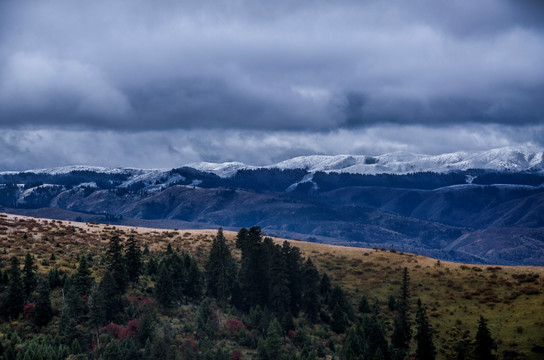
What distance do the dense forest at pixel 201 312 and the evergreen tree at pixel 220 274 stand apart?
0.19 m

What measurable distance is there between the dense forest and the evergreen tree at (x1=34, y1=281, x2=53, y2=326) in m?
0.14

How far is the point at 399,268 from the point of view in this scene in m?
113

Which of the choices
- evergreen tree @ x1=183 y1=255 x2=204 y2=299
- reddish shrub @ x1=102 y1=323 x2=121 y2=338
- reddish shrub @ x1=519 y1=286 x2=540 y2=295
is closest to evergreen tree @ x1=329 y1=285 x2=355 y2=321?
evergreen tree @ x1=183 y1=255 x2=204 y2=299

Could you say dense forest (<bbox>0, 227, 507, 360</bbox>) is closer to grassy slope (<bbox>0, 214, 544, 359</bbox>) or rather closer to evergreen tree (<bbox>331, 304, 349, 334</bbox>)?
evergreen tree (<bbox>331, 304, 349, 334</bbox>)

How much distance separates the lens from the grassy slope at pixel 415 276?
80450 mm

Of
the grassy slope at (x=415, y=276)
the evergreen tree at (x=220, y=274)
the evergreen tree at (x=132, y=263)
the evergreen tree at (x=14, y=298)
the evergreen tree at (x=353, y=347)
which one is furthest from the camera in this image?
the evergreen tree at (x=220, y=274)

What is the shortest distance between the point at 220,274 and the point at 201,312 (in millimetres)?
10761

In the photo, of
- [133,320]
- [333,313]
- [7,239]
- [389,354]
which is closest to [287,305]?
[333,313]

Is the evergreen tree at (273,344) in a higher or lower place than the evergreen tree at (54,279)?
lower

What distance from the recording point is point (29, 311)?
6581 centimetres

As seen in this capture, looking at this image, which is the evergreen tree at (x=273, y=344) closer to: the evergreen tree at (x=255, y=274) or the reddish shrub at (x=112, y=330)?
the evergreen tree at (x=255, y=274)

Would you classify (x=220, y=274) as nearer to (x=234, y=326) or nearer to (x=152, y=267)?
(x=234, y=326)

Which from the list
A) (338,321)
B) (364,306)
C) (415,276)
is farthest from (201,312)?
(415,276)

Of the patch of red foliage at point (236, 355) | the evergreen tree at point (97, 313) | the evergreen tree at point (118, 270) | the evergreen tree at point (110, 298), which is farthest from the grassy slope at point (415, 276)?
the patch of red foliage at point (236, 355)
